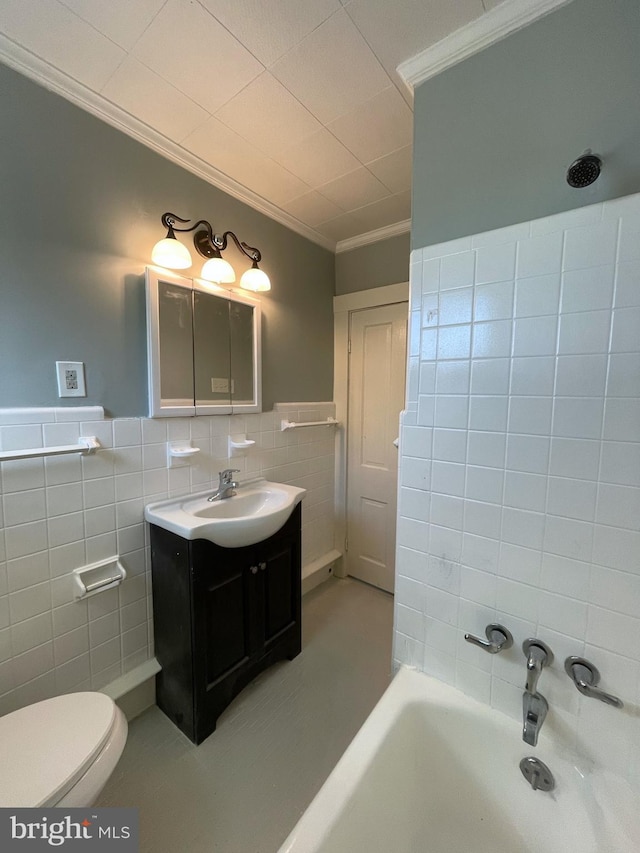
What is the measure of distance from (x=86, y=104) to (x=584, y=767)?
257 centimetres

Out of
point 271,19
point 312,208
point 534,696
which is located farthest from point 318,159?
point 534,696

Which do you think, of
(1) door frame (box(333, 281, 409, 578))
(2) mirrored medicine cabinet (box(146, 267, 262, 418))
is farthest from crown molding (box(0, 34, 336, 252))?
(1) door frame (box(333, 281, 409, 578))

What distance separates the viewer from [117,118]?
1.22m

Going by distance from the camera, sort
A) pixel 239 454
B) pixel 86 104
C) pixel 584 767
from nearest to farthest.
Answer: pixel 584 767, pixel 86 104, pixel 239 454

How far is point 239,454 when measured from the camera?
177cm

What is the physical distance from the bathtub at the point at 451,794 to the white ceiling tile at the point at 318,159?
6.88 ft

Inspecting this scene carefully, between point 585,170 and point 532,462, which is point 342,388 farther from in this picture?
point 585,170

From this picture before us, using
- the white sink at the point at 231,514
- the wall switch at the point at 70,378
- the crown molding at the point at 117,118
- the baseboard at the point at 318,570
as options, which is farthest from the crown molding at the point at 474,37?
the baseboard at the point at 318,570

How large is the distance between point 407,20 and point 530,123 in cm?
46

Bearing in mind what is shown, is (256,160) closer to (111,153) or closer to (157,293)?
(111,153)

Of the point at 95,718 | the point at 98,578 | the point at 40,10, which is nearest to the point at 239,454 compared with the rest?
the point at 98,578

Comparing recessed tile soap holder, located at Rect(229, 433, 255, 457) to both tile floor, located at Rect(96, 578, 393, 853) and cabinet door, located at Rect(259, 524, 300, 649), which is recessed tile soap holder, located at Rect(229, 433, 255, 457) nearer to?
cabinet door, located at Rect(259, 524, 300, 649)

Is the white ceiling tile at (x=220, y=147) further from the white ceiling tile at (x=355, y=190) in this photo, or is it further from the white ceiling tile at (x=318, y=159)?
the white ceiling tile at (x=355, y=190)

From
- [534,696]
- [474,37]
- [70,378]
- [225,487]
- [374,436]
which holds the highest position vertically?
[474,37]
